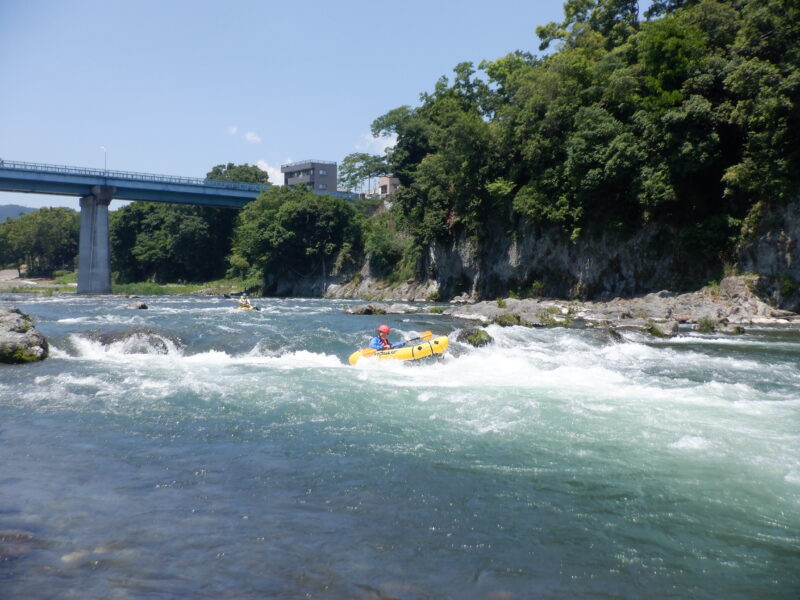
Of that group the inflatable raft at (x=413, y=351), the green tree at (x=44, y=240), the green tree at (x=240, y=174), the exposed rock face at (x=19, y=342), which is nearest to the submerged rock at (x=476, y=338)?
the inflatable raft at (x=413, y=351)

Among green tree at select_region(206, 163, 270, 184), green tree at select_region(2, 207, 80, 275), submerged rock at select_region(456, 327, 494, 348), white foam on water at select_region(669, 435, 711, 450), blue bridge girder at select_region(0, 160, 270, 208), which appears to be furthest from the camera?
green tree at select_region(2, 207, 80, 275)

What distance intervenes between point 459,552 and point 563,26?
4493 centimetres

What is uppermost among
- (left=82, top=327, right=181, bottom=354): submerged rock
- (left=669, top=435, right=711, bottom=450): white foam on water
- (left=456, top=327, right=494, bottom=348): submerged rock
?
(left=456, top=327, right=494, bottom=348): submerged rock

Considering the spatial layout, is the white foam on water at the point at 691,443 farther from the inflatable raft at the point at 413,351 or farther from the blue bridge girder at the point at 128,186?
the blue bridge girder at the point at 128,186

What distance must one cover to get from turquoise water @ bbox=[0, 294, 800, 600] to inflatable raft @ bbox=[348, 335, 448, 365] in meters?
1.47

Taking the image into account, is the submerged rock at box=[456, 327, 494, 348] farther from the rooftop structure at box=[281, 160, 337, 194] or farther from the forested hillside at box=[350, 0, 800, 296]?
the rooftop structure at box=[281, 160, 337, 194]

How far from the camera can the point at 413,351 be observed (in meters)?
14.2

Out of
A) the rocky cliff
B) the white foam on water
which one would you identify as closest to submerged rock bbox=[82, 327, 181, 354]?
the white foam on water

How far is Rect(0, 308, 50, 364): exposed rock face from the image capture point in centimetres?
1360

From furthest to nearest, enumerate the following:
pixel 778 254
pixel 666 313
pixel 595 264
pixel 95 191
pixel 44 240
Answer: pixel 44 240, pixel 95 191, pixel 595 264, pixel 666 313, pixel 778 254

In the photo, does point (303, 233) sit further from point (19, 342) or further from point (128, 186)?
point (19, 342)

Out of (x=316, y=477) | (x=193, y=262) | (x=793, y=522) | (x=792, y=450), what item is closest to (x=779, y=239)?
(x=792, y=450)

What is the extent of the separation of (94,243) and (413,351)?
4660 cm

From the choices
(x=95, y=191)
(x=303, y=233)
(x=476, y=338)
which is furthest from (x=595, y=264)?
(x=95, y=191)
